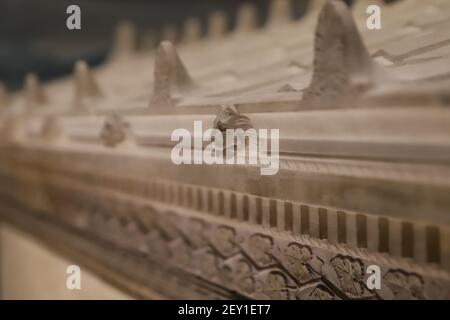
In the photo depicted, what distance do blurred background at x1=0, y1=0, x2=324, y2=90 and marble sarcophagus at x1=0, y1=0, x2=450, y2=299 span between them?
191cm

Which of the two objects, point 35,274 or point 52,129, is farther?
point 35,274

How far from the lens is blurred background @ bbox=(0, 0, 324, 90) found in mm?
4234

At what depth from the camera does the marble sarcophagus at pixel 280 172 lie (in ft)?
3.02

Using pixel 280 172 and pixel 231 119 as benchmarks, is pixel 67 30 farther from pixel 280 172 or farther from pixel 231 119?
pixel 280 172

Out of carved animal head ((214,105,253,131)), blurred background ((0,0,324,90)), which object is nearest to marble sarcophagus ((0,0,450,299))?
carved animal head ((214,105,253,131))

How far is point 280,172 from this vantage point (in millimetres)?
1166

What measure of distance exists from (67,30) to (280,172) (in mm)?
3572

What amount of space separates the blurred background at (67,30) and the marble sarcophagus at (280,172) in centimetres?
191

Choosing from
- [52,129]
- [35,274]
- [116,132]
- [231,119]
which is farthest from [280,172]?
[35,274]

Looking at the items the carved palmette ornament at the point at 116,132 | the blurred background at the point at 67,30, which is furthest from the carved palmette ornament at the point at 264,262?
the blurred background at the point at 67,30

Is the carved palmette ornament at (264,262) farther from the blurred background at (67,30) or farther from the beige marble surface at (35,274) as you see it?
the blurred background at (67,30)

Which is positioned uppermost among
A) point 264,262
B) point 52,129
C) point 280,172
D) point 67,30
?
point 67,30

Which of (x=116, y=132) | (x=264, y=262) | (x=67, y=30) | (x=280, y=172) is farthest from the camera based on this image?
(x=67, y=30)

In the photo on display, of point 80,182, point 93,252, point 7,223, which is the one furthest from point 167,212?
point 7,223
